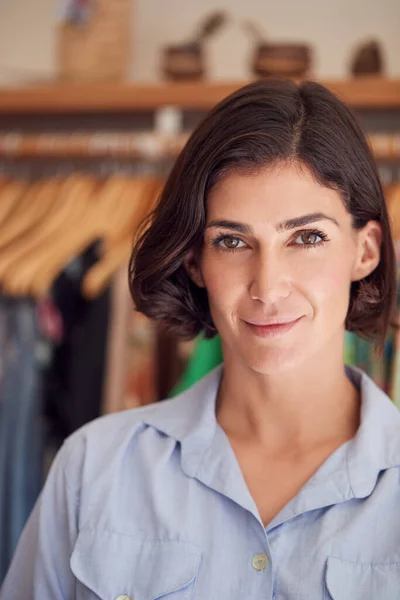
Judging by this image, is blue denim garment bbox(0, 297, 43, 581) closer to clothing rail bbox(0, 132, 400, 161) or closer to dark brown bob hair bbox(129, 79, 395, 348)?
clothing rail bbox(0, 132, 400, 161)

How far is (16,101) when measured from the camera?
229 centimetres

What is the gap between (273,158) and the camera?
45.2 inches

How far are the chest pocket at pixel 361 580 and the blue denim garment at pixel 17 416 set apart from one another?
3.20ft

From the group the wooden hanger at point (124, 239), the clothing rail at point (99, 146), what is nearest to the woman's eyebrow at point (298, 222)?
the wooden hanger at point (124, 239)

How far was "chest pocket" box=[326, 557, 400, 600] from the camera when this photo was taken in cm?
108

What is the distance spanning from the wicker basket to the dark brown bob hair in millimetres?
1110

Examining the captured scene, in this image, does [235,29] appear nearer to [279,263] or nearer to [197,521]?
[279,263]

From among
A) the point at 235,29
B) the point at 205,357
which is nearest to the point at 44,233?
the point at 205,357

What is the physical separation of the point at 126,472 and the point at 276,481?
0.73ft

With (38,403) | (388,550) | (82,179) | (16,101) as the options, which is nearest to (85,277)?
(38,403)

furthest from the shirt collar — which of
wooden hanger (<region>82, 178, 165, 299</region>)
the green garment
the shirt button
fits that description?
wooden hanger (<region>82, 178, 165, 299</region>)

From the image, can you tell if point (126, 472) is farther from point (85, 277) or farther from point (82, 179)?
point (82, 179)

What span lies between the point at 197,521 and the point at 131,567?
11cm

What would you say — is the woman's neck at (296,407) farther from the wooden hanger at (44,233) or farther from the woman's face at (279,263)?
the wooden hanger at (44,233)
